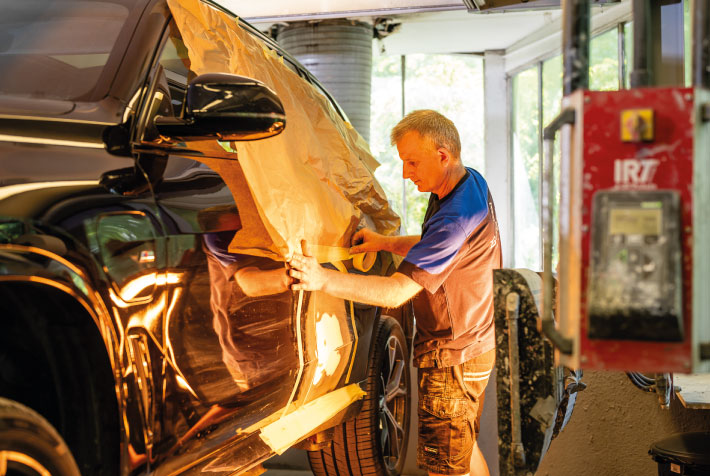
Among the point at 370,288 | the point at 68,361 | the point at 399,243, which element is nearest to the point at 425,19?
the point at 399,243

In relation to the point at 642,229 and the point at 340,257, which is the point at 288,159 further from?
the point at 642,229

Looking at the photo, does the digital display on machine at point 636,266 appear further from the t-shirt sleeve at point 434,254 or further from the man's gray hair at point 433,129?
the man's gray hair at point 433,129

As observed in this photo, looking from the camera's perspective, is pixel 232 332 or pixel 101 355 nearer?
pixel 101 355

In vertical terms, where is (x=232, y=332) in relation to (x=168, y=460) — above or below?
above

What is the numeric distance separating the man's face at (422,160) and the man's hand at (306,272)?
28.0 inches

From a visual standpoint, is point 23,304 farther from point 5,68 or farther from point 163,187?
point 5,68

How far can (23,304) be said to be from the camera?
1.69m

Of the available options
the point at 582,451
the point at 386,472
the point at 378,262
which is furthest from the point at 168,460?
the point at 582,451

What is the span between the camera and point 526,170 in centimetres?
1315

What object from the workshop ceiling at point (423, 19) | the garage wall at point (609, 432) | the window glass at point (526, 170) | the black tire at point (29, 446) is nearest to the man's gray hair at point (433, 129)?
the garage wall at point (609, 432)

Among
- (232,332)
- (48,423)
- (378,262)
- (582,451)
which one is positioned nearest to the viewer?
(48,423)

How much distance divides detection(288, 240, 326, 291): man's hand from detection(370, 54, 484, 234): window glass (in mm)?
11949

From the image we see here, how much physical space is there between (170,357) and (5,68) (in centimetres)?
87

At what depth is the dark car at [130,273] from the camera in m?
1.68
